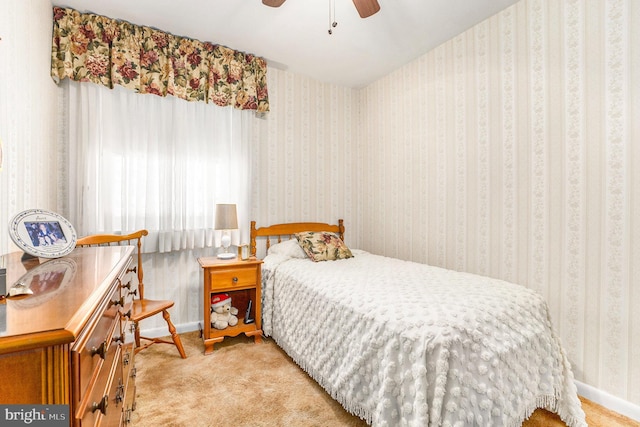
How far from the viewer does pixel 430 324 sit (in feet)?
4.75

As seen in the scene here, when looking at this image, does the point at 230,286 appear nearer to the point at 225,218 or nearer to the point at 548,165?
the point at 225,218

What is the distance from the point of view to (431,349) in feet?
4.45

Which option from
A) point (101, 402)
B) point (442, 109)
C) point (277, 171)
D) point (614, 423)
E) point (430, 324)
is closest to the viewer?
point (101, 402)

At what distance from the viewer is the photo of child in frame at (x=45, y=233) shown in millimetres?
1296

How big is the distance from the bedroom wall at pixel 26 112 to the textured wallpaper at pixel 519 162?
1658mm

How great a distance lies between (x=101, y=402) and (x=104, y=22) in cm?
286

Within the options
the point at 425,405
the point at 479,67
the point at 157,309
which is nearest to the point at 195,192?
the point at 157,309

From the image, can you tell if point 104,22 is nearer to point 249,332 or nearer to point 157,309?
point 157,309

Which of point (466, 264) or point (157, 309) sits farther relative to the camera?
point (466, 264)

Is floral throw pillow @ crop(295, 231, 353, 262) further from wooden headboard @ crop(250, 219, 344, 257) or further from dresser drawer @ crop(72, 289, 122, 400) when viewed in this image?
dresser drawer @ crop(72, 289, 122, 400)

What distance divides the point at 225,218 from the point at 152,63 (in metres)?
1.47

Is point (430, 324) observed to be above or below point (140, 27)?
below

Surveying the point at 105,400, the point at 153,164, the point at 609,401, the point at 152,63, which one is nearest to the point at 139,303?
the point at 153,164

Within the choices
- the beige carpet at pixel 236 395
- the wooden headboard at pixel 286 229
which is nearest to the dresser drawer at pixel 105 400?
the beige carpet at pixel 236 395
